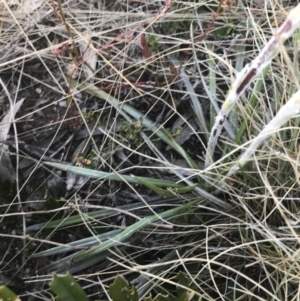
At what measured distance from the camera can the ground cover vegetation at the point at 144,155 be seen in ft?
2.94

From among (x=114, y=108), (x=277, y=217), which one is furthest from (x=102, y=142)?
(x=277, y=217)

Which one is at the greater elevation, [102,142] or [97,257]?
[102,142]

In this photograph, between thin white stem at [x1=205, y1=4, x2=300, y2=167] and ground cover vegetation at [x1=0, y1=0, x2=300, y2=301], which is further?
ground cover vegetation at [x1=0, y1=0, x2=300, y2=301]

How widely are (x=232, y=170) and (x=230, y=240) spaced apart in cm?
15

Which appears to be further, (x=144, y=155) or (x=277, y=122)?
(x=144, y=155)

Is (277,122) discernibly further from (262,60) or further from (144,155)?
(144,155)

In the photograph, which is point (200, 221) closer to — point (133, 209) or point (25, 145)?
point (133, 209)

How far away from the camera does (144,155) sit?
939 mm

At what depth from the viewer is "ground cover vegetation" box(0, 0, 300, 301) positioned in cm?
90

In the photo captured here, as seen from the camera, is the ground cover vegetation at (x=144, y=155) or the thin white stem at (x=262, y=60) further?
the ground cover vegetation at (x=144, y=155)

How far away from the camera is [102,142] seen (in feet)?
3.46

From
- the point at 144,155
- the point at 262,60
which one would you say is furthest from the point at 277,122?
the point at 144,155

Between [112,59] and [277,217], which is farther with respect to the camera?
[112,59]

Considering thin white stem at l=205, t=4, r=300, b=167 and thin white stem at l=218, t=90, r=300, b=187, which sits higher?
thin white stem at l=205, t=4, r=300, b=167
